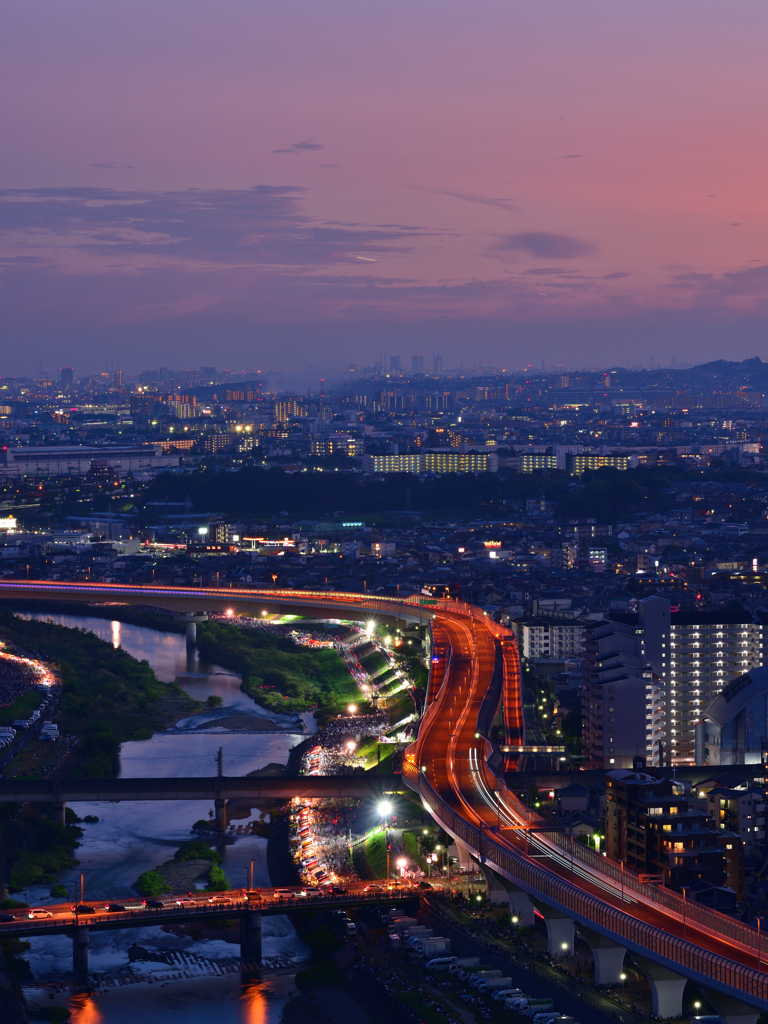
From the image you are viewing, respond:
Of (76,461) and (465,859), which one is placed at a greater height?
(76,461)

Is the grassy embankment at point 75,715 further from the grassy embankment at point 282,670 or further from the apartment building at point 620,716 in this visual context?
the apartment building at point 620,716

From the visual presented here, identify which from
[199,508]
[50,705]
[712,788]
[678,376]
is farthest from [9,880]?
[678,376]

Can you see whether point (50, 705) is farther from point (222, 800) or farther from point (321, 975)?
point (321, 975)

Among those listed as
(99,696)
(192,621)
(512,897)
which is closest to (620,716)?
(512,897)

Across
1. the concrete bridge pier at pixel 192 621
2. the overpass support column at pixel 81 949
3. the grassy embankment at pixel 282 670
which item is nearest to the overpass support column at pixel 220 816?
the overpass support column at pixel 81 949

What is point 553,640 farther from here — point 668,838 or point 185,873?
point 668,838
